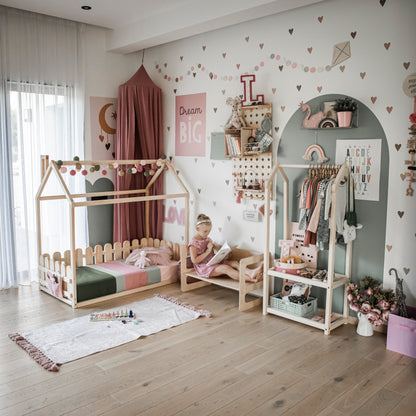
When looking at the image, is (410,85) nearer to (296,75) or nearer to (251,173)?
(296,75)

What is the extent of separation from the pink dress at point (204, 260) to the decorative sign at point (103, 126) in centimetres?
153

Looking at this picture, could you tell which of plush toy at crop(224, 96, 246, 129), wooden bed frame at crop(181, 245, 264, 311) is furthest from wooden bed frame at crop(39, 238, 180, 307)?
plush toy at crop(224, 96, 246, 129)

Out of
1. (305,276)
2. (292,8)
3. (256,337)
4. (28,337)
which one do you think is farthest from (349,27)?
(28,337)

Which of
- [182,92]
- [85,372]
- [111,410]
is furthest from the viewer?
[182,92]

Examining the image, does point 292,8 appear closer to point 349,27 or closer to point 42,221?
point 349,27

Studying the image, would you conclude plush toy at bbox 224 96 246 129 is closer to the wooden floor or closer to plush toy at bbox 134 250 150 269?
plush toy at bbox 134 250 150 269

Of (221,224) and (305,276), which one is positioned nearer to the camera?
(305,276)

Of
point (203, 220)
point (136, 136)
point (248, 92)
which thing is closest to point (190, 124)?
point (136, 136)

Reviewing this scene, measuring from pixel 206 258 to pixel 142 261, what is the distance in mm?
666

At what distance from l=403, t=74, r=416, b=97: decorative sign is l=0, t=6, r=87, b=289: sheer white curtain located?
3167 millimetres

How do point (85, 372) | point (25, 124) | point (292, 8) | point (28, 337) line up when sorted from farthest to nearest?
1. point (25, 124)
2. point (292, 8)
3. point (28, 337)
4. point (85, 372)

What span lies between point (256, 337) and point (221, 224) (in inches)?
58.6

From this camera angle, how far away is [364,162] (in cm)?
338

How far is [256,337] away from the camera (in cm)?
328
